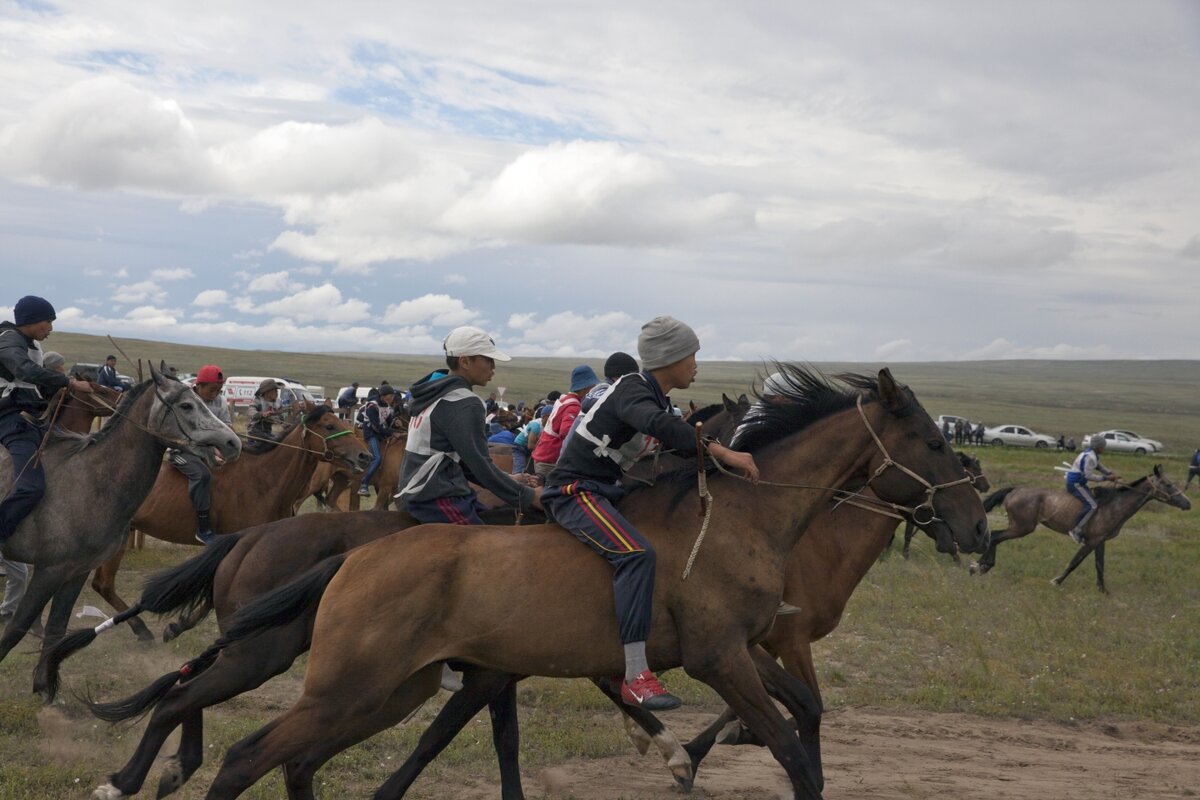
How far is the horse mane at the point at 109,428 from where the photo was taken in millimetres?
8234

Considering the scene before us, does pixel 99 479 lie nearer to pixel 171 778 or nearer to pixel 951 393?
pixel 171 778

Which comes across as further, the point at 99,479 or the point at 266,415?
the point at 266,415

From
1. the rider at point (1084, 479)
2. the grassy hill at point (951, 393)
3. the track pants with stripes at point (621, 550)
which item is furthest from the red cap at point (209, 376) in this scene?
the grassy hill at point (951, 393)

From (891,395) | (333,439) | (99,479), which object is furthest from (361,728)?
(333,439)

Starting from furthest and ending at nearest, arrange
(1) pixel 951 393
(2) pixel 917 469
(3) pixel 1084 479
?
(1) pixel 951 393, (3) pixel 1084 479, (2) pixel 917 469

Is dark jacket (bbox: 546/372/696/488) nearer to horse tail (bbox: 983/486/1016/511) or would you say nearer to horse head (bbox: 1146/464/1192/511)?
horse tail (bbox: 983/486/1016/511)

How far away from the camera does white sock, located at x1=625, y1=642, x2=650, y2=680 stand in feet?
15.9

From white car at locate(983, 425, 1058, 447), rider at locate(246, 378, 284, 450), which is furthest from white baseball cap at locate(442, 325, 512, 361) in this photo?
white car at locate(983, 425, 1058, 447)

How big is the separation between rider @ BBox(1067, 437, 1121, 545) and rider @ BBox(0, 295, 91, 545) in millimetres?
14380

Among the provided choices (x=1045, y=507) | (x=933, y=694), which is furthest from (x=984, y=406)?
(x=933, y=694)

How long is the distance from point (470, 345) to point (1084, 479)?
1448 centimetres

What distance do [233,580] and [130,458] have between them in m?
2.73

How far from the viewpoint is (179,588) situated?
596 centimetres

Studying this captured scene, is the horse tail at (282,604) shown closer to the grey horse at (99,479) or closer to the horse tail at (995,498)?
the grey horse at (99,479)
